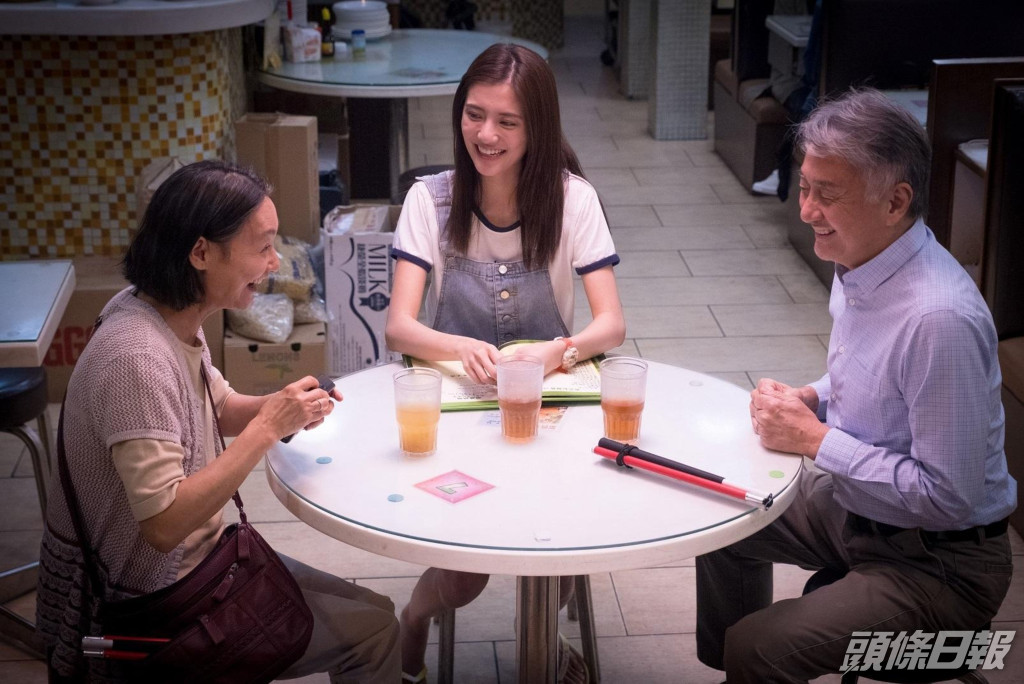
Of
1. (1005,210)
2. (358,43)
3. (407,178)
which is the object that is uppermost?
(358,43)

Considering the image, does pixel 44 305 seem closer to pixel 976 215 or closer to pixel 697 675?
pixel 697 675

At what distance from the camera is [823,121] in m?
1.99

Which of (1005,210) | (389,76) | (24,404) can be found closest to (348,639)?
(24,404)

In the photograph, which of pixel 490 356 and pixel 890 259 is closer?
pixel 890 259

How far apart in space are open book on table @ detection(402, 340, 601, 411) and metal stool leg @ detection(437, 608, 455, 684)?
524 millimetres

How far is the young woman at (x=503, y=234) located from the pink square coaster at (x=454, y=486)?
62cm

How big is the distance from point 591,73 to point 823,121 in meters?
7.83

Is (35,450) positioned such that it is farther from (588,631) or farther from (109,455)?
(588,631)

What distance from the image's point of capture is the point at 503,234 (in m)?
2.59

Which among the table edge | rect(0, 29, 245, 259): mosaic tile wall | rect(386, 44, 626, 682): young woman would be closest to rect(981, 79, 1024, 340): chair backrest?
rect(386, 44, 626, 682): young woman

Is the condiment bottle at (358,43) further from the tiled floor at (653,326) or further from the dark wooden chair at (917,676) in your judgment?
the dark wooden chair at (917,676)

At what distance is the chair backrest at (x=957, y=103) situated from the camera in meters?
4.05

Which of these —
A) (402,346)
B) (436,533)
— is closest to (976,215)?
(402,346)

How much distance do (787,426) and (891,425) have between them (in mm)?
175
